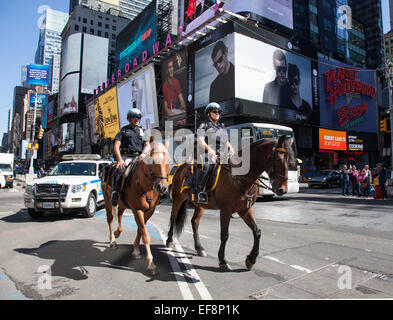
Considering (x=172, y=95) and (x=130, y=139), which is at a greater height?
(x=172, y=95)

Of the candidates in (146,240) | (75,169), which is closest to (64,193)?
(75,169)

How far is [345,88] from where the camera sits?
42.0 meters

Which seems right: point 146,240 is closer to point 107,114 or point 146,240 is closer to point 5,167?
point 5,167

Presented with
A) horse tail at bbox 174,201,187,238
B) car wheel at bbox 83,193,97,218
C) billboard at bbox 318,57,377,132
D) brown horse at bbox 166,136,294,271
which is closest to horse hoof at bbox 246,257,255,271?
brown horse at bbox 166,136,294,271

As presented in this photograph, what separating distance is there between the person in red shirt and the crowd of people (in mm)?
23011

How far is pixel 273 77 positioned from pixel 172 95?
47.0 feet

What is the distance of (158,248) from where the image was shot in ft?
18.8

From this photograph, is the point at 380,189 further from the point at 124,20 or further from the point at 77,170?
the point at 124,20

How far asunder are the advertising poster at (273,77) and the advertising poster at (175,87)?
31.4 ft

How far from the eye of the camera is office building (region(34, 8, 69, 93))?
536 feet

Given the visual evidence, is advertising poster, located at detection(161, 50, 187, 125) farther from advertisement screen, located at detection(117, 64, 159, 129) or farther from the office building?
the office building

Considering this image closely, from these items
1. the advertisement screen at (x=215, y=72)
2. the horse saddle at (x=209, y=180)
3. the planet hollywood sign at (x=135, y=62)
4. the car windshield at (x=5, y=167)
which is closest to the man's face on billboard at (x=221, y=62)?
the advertisement screen at (x=215, y=72)

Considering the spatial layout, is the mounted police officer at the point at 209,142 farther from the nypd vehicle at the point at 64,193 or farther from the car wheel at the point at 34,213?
the car wheel at the point at 34,213

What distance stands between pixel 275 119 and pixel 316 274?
3046 centimetres
